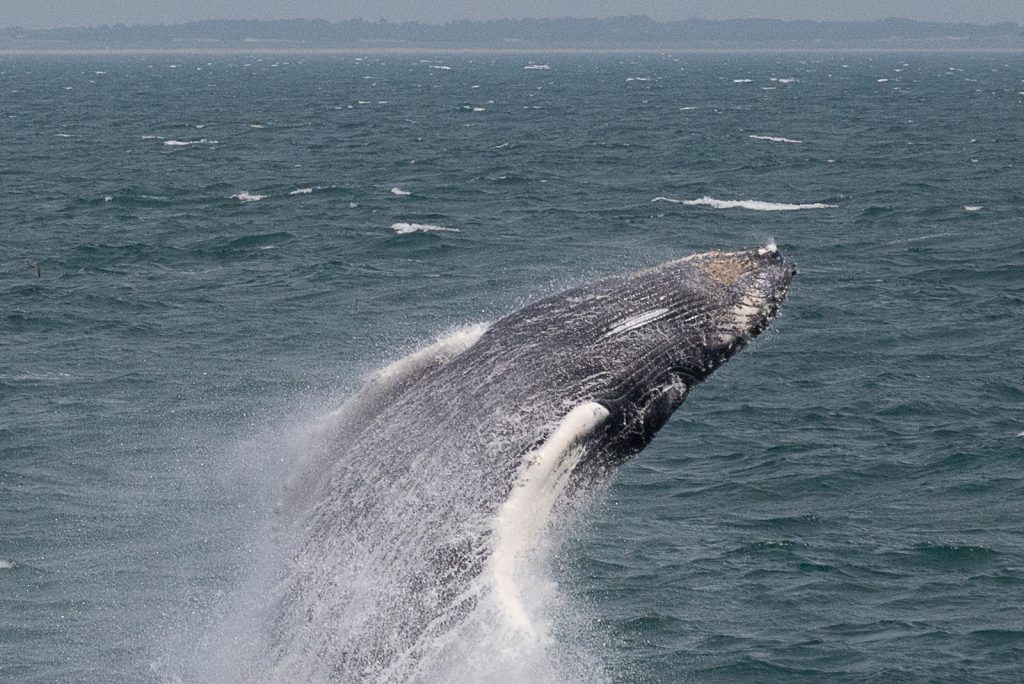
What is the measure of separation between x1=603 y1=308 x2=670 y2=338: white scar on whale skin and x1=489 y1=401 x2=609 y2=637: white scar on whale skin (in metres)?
0.83

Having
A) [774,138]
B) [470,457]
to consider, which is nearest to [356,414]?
[470,457]

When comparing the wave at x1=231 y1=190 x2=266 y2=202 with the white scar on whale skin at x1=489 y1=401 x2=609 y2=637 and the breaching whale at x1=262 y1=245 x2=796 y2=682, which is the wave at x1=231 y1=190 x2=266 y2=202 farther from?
the white scar on whale skin at x1=489 y1=401 x2=609 y2=637

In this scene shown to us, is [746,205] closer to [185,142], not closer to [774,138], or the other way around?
[774,138]

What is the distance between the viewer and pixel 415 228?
45.2 m

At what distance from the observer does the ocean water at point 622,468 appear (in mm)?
17188

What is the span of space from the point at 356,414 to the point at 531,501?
2251 millimetres

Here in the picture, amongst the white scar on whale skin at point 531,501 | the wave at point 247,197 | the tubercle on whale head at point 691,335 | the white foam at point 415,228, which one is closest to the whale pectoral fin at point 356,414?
the tubercle on whale head at point 691,335

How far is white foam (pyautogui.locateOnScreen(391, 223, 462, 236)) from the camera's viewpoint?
44.6 m

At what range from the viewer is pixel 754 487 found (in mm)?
22578

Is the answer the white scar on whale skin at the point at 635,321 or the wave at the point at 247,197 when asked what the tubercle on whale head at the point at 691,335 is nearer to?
the white scar on whale skin at the point at 635,321

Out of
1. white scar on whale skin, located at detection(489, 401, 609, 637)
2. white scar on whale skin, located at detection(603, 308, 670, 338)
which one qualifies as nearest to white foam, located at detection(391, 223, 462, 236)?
white scar on whale skin, located at detection(603, 308, 670, 338)

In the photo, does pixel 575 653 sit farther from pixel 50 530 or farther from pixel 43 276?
pixel 43 276

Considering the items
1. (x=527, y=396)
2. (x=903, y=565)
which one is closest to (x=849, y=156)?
(x=903, y=565)

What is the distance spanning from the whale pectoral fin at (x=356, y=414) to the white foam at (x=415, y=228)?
33.5 meters
